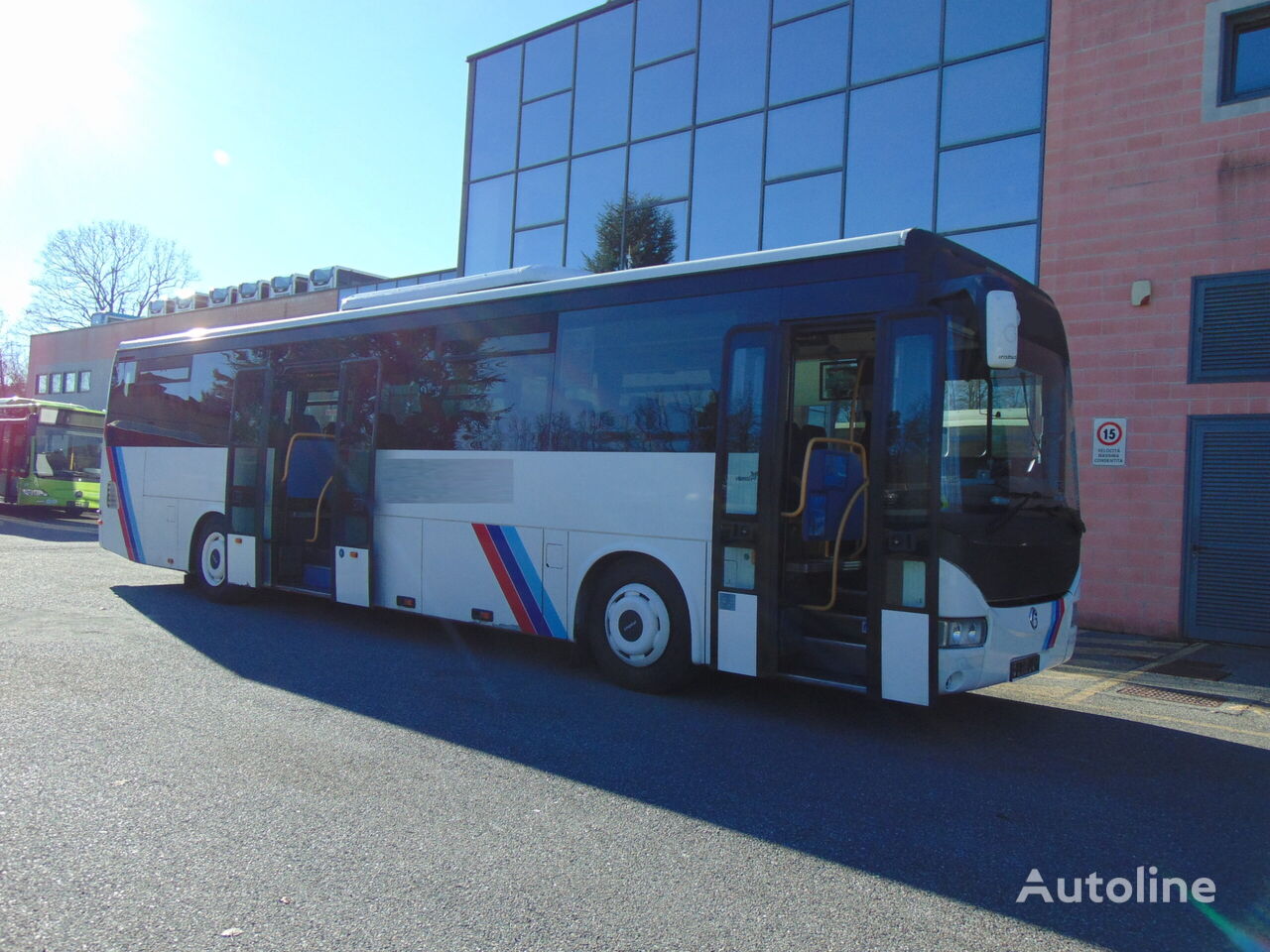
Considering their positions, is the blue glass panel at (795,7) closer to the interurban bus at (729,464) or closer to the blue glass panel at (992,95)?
the blue glass panel at (992,95)

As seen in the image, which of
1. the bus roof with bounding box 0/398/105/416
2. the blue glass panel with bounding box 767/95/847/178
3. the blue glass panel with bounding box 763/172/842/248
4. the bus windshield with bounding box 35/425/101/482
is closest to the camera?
the blue glass panel with bounding box 763/172/842/248

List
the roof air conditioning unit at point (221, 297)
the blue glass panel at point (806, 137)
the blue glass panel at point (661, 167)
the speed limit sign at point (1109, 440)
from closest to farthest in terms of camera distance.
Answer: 1. the speed limit sign at point (1109, 440)
2. the blue glass panel at point (806, 137)
3. the blue glass panel at point (661, 167)
4. the roof air conditioning unit at point (221, 297)

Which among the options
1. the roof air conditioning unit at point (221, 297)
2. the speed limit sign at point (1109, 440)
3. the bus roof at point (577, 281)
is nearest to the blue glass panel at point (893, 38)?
the speed limit sign at point (1109, 440)

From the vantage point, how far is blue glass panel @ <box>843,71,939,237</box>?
12.7 metres

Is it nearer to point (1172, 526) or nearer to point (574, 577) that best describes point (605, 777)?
point (574, 577)

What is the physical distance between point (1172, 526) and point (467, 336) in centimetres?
797

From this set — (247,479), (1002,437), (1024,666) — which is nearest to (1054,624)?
(1024,666)

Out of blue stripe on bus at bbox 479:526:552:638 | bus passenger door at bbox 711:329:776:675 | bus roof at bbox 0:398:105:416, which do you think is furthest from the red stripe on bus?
bus roof at bbox 0:398:105:416

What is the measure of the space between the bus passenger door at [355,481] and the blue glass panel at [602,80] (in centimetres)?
887

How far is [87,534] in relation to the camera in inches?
762

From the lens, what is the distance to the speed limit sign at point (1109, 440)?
10.9 meters

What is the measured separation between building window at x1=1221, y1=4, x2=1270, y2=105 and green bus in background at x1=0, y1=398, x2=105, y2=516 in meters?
23.2

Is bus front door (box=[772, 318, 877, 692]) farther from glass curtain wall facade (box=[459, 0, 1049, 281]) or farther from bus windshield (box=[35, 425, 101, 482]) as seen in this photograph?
bus windshield (box=[35, 425, 101, 482])

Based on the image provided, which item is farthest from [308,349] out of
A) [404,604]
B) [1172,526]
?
[1172,526]
